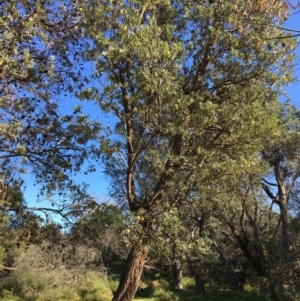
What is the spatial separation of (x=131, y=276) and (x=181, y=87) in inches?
148

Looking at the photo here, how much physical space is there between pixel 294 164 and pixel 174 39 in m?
12.1

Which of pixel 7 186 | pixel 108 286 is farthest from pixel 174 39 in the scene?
pixel 108 286

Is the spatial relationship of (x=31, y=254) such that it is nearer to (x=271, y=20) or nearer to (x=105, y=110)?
(x=105, y=110)

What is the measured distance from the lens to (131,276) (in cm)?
714

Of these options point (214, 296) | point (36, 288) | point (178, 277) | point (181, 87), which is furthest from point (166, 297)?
point (181, 87)

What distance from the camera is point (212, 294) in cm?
2061

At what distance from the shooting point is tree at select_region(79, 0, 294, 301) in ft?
20.4

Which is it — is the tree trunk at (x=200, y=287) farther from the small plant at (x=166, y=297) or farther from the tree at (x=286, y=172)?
the tree at (x=286, y=172)

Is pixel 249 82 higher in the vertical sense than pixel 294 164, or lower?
lower

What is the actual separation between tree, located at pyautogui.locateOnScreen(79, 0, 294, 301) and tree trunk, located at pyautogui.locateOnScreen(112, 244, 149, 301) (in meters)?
0.02

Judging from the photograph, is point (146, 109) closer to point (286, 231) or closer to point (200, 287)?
point (286, 231)

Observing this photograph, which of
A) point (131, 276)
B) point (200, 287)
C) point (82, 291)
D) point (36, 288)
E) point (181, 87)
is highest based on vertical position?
point (181, 87)

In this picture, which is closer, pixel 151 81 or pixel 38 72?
pixel 151 81

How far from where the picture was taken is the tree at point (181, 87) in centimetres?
621
